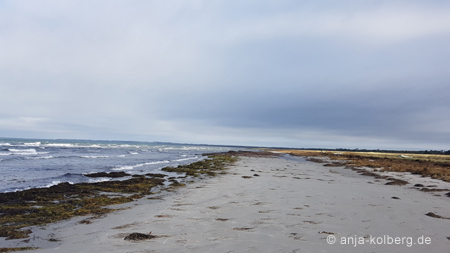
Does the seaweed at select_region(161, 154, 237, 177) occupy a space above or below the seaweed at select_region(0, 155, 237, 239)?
below

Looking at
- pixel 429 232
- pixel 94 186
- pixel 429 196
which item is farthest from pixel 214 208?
pixel 429 196

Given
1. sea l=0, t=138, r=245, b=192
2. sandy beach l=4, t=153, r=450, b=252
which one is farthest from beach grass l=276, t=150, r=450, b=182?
sea l=0, t=138, r=245, b=192

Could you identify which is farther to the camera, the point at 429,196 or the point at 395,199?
the point at 429,196

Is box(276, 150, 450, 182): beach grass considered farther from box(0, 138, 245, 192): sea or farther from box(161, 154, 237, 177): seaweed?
box(0, 138, 245, 192): sea

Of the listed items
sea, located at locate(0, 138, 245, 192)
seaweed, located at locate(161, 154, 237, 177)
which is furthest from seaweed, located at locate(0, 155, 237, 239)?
seaweed, located at locate(161, 154, 237, 177)

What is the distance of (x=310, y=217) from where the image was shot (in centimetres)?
759

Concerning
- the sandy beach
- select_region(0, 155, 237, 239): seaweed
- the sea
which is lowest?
the sea

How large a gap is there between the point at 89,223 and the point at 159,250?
12.5 ft

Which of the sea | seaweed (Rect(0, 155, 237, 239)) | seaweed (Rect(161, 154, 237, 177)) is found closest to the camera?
seaweed (Rect(0, 155, 237, 239))

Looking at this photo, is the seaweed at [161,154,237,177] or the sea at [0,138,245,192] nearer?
the sea at [0,138,245,192]

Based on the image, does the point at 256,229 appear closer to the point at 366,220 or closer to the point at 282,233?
the point at 282,233

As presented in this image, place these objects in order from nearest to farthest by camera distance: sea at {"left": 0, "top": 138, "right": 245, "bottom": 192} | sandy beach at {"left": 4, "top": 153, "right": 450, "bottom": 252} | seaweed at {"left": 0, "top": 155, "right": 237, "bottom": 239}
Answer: sandy beach at {"left": 4, "top": 153, "right": 450, "bottom": 252}
seaweed at {"left": 0, "top": 155, "right": 237, "bottom": 239}
sea at {"left": 0, "top": 138, "right": 245, "bottom": 192}

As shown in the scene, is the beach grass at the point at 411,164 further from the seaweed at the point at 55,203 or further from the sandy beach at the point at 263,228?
the seaweed at the point at 55,203

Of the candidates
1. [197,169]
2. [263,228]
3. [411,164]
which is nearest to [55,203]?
[263,228]
